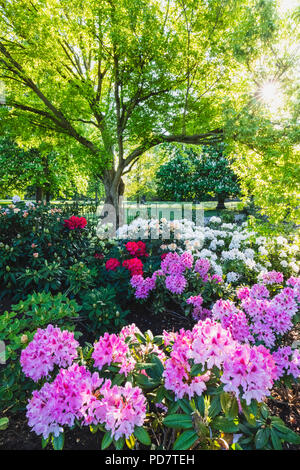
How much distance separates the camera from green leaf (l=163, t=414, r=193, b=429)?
3.79 ft

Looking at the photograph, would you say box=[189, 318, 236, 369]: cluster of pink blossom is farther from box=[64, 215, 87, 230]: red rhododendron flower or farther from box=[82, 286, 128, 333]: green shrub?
box=[64, 215, 87, 230]: red rhododendron flower

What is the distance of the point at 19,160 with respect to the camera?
14.2 m

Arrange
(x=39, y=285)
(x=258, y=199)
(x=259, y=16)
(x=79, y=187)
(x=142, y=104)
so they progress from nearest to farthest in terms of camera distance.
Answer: (x=39, y=285), (x=258, y=199), (x=259, y=16), (x=142, y=104), (x=79, y=187)

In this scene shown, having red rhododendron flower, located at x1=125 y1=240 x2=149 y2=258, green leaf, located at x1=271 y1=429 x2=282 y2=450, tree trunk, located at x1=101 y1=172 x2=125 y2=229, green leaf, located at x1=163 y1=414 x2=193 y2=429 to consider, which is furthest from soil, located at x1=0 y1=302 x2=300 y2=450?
tree trunk, located at x1=101 y1=172 x2=125 y2=229

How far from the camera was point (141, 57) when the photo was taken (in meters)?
5.61

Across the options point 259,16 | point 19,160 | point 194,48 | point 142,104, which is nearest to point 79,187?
point 19,160

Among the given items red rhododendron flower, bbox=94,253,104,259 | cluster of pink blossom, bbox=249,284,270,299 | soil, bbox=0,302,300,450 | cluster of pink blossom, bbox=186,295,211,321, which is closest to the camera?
soil, bbox=0,302,300,450

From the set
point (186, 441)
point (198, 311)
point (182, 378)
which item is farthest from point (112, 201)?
point (186, 441)

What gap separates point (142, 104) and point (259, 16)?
3296 millimetres

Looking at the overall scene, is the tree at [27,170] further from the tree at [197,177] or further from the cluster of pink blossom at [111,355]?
the cluster of pink blossom at [111,355]

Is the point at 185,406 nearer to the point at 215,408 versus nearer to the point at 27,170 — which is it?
the point at 215,408

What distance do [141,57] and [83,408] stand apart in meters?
6.54

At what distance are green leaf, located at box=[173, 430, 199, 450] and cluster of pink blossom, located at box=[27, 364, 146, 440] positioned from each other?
7.1 inches
